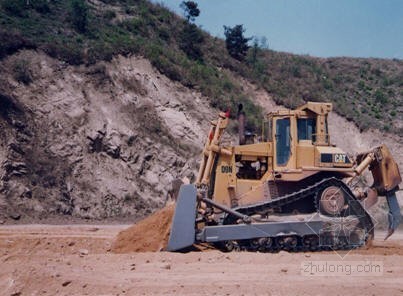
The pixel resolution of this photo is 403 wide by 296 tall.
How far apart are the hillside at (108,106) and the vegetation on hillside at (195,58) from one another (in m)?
0.11

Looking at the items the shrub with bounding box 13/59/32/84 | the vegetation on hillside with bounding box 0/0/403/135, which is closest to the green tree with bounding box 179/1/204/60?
the vegetation on hillside with bounding box 0/0/403/135

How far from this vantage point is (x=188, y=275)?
9.73 m

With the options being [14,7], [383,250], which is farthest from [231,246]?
[14,7]

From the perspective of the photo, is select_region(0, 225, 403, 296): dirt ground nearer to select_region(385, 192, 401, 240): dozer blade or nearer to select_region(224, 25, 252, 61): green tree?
select_region(385, 192, 401, 240): dozer blade

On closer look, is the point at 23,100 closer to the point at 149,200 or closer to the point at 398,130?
the point at 149,200

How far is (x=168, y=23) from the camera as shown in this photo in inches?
1578

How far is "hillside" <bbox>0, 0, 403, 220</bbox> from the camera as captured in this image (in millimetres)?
24000

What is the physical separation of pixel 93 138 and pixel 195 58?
13.7 meters

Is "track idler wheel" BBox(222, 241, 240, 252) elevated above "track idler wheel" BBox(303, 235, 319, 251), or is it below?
below

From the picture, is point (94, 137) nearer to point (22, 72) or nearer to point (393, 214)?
point (22, 72)

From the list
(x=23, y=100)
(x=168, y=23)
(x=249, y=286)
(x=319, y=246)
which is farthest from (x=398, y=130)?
(x=249, y=286)

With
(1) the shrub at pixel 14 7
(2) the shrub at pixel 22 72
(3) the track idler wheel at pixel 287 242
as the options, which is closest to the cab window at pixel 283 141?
(3) the track idler wheel at pixel 287 242

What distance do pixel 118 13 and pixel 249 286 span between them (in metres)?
31.5

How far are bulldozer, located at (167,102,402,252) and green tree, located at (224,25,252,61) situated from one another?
2886 cm
